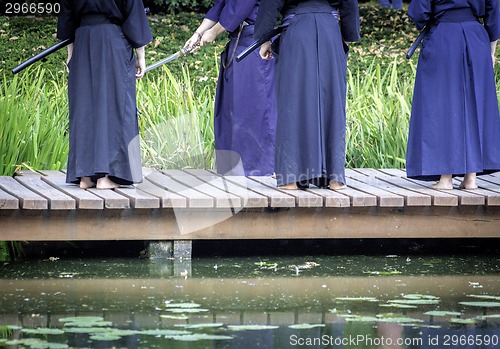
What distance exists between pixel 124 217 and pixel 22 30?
10396 millimetres

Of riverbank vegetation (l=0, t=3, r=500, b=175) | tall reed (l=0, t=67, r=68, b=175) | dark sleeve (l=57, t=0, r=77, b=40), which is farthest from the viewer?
riverbank vegetation (l=0, t=3, r=500, b=175)

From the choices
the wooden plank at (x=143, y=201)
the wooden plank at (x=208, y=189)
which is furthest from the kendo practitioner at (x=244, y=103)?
the wooden plank at (x=143, y=201)

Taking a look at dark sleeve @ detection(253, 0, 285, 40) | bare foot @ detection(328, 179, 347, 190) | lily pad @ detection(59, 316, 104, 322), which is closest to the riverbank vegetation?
bare foot @ detection(328, 179, 347, 190)

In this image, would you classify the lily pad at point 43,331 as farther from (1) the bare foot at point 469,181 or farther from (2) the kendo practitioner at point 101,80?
(1) the bare foot at point 469,181

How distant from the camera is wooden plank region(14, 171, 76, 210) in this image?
6.10 m

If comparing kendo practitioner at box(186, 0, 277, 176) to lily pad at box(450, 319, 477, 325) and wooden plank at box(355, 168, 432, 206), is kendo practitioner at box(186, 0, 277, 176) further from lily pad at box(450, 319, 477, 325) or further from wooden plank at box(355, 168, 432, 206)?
lily pad at box(450, 319, 477, 325)

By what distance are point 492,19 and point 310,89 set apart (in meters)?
1.30

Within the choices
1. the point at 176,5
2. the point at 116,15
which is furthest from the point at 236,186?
the point at 176,5

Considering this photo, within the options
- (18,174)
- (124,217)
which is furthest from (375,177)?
(18,174)

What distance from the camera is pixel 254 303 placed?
17.4 feet

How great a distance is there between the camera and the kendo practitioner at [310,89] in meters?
6.64

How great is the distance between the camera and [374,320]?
194 inches

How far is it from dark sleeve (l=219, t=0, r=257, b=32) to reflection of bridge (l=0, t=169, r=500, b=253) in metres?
1.32

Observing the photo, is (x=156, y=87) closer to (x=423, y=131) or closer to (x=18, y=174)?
(x=18, y=174)
